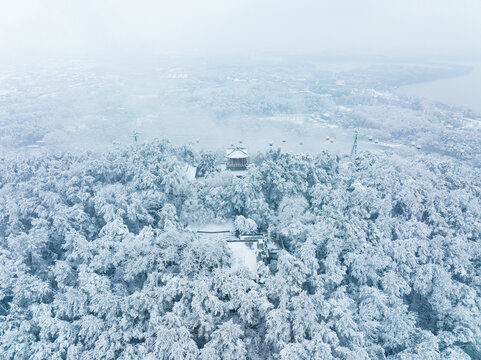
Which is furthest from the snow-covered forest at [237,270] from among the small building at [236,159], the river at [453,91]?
the river at [453,91]

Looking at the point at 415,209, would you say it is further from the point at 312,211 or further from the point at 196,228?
the point at 196,228

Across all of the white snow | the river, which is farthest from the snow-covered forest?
the river

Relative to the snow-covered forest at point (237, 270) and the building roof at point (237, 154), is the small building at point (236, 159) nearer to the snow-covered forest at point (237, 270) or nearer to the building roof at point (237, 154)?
the building roof at point (237, 154)

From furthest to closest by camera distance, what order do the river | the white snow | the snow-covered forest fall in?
the river < the white snow < the snow-covered forest

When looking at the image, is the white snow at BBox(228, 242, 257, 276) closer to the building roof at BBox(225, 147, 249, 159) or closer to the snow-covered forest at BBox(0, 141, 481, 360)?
the snow-covered forest at BBox(0, 141, 481, 360)

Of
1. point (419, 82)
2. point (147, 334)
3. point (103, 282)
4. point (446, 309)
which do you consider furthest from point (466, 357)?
point (419, 82)

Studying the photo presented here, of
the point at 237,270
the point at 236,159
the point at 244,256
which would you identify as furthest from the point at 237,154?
the point at 237,270
